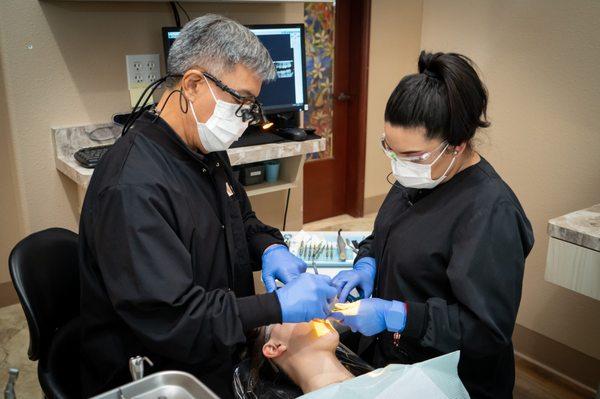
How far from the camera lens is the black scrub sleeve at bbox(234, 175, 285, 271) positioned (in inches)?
65.2

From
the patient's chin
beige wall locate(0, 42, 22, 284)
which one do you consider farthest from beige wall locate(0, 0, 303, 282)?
the patient's chin

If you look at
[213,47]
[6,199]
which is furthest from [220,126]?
[6,199]

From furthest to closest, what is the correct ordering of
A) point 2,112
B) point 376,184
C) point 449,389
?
1. point 376,184
2. point 2,112
3. point 449,389

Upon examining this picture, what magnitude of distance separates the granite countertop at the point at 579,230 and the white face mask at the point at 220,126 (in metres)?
1.06

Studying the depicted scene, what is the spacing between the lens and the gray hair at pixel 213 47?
1.21m

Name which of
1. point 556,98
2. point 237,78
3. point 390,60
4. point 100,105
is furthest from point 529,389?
point 390,60

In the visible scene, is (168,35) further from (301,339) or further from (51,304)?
(301,339)

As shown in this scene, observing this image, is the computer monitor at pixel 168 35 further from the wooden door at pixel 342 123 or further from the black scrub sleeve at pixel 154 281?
the wooden door at pixel 342 123

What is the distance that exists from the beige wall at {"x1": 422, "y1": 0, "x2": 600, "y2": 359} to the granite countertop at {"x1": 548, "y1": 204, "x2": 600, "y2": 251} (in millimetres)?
489

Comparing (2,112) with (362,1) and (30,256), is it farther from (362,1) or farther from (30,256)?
(362,1)

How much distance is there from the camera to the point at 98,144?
8.21 feet

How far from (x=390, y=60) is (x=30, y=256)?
3.24 meters

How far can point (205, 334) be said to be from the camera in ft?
3.68

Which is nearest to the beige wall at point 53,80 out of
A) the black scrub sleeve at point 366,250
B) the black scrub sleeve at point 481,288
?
the black scrub sleeve at point 366,250
